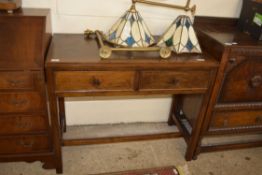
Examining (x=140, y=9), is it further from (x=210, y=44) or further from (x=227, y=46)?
(x=227, y=46)

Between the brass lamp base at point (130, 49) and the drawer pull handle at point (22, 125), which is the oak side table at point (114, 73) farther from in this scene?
the drawer pull handle at point (22, 125)

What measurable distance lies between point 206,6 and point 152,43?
546mm

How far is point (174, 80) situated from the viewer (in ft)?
4.42

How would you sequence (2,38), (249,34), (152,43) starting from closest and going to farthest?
(2,38) < (152,43) < (249,34)

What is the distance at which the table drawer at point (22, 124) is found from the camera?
1305 mm

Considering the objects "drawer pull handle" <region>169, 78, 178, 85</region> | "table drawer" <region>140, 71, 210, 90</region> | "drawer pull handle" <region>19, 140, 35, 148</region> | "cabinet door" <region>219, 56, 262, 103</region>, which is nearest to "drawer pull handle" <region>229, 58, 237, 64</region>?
"cabinet door" <region>219, 56, 262, 103</region>

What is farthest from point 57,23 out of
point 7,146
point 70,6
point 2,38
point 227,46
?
point 227,46

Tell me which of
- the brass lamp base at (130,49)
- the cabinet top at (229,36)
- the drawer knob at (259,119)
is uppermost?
the cabinet top at (229,36)

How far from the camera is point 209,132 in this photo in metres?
1.63

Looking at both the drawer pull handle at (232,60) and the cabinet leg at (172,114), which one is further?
the cabinet leg at (172,114)

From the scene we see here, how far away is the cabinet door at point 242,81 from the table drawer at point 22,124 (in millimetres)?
1059

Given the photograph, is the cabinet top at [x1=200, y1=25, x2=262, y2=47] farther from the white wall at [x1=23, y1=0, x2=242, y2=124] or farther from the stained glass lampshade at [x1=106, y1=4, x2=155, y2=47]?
the stained glass lampshade at [x1=106, y1=4, x2=155, y2=47]

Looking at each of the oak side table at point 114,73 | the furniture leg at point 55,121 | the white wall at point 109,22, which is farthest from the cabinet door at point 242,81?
the furniture leg at point 55,121

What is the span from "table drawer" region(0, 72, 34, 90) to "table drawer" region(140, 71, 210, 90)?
1.86 ft
